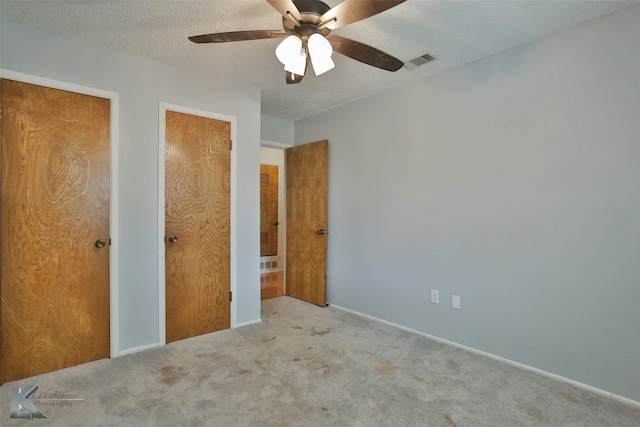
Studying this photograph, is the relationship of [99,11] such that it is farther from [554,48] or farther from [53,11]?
[554,48]

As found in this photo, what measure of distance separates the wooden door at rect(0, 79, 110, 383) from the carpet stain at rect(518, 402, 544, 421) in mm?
2989

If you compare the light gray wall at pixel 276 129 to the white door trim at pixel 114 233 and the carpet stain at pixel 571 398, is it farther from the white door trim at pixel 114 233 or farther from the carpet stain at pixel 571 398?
the carpet stain at pixel 571 398

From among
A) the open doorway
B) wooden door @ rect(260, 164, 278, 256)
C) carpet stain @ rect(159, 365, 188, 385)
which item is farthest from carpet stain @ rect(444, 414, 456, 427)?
wooden door @ rect(260, 164, 278, 256)

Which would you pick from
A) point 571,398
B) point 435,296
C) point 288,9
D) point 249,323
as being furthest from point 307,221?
point 571,398

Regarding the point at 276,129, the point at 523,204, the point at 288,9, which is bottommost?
the point at 523,204

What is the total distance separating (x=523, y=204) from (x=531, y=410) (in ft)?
4.51

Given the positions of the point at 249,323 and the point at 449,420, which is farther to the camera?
the point at 249,323

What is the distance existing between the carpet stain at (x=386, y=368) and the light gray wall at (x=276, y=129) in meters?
3.06

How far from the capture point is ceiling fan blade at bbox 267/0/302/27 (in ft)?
4.69

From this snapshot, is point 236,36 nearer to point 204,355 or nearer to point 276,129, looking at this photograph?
point 204,355

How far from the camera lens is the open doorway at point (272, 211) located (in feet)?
18.9

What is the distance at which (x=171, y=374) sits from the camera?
2250mm

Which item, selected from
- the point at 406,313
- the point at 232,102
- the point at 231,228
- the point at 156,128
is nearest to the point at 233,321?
the point at 231,228

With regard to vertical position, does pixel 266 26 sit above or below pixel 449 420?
above
